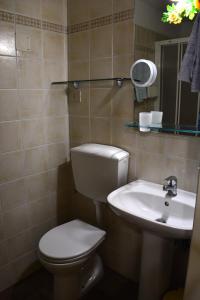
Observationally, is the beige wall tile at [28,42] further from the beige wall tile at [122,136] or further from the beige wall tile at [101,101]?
the beige wall tile at [122,136]

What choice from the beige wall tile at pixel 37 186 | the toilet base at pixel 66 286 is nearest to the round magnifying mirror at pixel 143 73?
the beige wall tile at pixel 37 186

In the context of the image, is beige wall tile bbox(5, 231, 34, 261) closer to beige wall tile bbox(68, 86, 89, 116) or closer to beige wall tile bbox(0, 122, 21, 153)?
beige wall tile bbox(0, 122, 21, 153)

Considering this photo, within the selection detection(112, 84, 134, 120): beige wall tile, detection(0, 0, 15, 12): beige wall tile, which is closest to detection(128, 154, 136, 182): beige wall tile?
detection(112, 84, 134, 120): beige wall tile

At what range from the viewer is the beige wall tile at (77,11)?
5.77 feet

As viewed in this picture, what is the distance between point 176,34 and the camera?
55.5 inches

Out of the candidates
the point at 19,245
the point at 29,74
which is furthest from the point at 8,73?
the point at 19,245

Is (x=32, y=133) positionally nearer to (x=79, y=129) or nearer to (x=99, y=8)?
(x=79, y=129)

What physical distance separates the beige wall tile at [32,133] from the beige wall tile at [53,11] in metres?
0.72

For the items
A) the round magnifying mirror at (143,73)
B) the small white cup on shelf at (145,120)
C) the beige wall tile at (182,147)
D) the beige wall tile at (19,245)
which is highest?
the round magnifying mirror at (143,73)

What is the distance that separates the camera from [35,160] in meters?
1.85

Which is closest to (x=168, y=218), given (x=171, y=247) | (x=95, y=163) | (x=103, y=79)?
(x=171, y=247)

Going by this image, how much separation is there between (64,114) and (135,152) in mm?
671

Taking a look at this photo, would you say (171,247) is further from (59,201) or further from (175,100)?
(59,201)

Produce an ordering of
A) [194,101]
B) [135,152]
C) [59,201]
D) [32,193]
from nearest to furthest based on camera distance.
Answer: [194,101] → [135,152] → [32,193] → [59,201]
